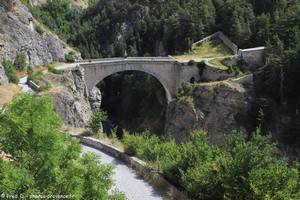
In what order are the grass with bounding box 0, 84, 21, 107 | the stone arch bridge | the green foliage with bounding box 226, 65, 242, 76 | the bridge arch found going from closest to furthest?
the grass with bounding box 0, 84, 21, 107 → the green foliage with bounding box 226, 65, 242, 76 → the bridge arch → the stone arch bridge

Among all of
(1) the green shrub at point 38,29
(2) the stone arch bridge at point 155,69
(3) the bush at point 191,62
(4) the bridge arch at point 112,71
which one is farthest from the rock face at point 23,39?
(3) the bush at point 191,62

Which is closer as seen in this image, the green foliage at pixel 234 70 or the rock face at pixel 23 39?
the rock face at pixel 23 39

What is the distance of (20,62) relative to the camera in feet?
160

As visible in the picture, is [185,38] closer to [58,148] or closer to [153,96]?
[153,96]

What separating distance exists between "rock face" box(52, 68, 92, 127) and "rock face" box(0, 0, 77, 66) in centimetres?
404

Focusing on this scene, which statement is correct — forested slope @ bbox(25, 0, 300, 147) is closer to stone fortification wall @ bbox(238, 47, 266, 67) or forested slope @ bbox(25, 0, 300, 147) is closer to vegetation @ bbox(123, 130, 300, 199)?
stone fortification wall @ bbox(238, 47, 266, 67)

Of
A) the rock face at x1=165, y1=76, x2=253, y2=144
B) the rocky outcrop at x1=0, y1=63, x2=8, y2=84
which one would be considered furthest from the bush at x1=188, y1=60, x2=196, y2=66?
the rocky outcrop at x1=0, y1=63, x2=8, y2=84

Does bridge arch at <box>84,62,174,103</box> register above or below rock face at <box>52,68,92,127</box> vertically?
above

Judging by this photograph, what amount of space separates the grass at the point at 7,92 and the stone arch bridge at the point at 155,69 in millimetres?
17107

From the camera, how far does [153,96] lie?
241ft

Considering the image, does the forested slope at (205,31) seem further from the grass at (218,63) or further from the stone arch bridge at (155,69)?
the stone arch bridge at (155,69)

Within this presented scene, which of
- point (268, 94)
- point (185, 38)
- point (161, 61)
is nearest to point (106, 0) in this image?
point (185, 38)

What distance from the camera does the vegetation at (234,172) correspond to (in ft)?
45.3

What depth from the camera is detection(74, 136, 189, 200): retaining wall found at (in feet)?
55.2
